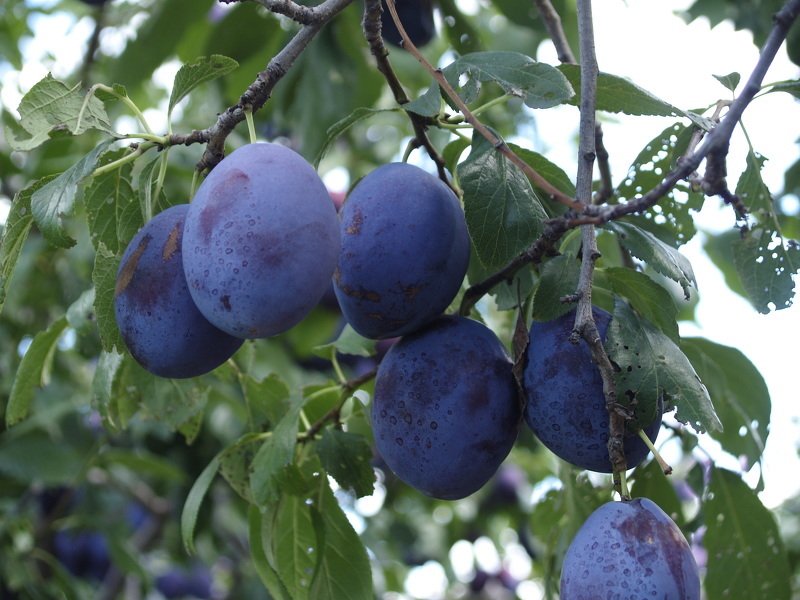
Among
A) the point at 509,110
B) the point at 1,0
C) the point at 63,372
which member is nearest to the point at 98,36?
the point at 1,0

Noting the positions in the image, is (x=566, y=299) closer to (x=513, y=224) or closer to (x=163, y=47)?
(x=513, y=224)

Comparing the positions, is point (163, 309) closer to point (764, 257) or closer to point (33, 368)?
point (33, 368)

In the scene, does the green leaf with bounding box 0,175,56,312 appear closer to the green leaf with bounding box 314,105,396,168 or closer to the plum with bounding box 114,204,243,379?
the plum with bounding box 114,204,243,379

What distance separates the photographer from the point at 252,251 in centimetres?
72

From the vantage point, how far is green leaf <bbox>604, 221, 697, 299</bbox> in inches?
33.0

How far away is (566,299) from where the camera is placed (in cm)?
81

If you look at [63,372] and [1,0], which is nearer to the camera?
[63,372]

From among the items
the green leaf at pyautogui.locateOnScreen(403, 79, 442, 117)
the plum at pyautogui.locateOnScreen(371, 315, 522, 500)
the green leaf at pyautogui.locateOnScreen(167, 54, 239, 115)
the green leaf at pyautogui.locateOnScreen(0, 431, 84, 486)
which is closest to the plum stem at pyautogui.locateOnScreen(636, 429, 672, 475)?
the plum at pyautogui.locateOnScreen(371, 315, 522, 500)

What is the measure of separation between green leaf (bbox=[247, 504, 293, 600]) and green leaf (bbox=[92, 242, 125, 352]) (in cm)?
34

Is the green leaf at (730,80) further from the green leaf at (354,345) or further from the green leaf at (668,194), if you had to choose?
the green leaf at (354,345)

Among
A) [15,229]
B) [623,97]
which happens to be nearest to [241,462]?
[15,229]

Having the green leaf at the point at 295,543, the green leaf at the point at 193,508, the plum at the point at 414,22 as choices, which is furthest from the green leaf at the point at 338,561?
the plum at the point at 414,22

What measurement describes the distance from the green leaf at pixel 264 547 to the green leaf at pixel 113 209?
0.41 meters

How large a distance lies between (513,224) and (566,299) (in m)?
0.13
